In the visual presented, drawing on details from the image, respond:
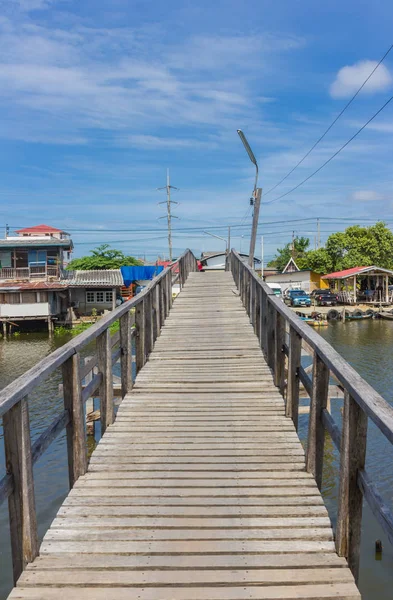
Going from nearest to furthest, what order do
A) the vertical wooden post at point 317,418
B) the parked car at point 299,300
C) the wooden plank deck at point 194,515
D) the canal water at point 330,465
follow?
the wooden plank deck at point 194,515 < the vertical wooden post at point 317,418 < the canal water at point 330,465 < the parked car at point 299,300

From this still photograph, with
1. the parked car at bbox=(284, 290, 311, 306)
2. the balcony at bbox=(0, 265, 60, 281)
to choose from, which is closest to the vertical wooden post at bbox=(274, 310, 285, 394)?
the balcony at bbox=(0, 265, 60, 281)

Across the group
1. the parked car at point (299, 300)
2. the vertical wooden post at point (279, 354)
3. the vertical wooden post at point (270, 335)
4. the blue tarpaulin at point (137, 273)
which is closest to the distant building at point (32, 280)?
the blue tarpaulin at point (137, 273)

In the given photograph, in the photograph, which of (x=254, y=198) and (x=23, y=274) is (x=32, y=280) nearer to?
(x=23, y=274)

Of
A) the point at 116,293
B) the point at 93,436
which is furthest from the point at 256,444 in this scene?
the point at 116,293

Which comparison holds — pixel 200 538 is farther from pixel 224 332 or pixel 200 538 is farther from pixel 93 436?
pixel 93 436

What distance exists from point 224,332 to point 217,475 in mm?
5264

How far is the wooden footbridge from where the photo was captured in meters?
2.98

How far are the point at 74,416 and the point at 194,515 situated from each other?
126cm

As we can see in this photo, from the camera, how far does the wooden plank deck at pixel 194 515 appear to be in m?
2.97

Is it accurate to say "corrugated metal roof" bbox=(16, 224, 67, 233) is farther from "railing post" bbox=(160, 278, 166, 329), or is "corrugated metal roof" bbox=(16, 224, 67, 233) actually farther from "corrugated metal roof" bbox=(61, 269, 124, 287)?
"railing post" bbox=(160, 278, 166, 329)

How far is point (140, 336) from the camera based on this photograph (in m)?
7.41

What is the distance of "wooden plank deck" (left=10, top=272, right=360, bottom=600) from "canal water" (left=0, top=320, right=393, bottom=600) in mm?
2719

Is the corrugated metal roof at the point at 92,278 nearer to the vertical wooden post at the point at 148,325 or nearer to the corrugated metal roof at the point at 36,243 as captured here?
the corrugated metal roof at the point at 36,243

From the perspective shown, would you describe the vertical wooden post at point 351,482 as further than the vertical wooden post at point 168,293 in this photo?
No
